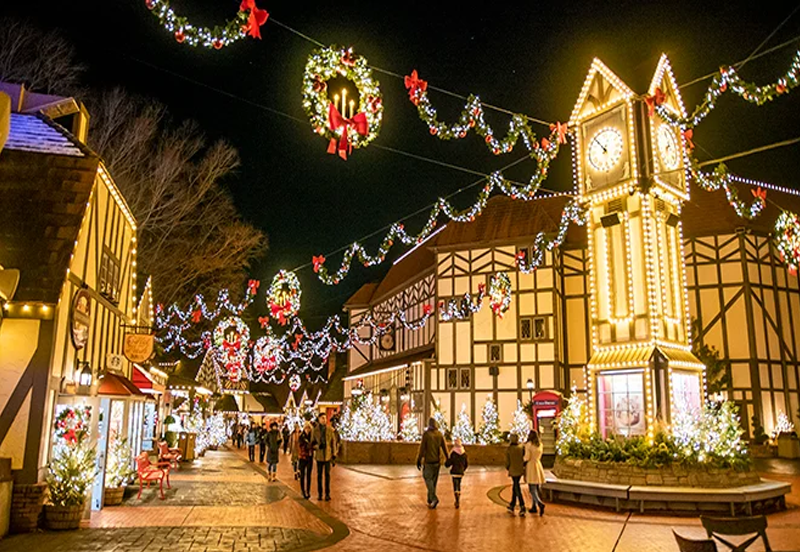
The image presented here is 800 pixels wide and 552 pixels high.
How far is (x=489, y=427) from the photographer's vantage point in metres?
28.6

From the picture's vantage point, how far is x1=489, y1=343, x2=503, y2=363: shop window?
104 ft

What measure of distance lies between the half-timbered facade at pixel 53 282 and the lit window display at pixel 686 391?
11.6 metres

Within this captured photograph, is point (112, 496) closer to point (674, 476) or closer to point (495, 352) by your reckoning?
point (674, 476)

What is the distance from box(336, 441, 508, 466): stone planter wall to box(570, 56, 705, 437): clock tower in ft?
29.4

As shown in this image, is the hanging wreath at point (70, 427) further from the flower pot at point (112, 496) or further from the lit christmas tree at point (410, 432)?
the lit christmas tree at point (410, 432)

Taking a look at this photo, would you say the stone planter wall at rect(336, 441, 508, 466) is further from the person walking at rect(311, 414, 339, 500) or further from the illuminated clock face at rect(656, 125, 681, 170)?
the illuminated clock face at rect(656, 125, 681, 170)

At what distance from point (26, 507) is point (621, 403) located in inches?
477

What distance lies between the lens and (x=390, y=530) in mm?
10516

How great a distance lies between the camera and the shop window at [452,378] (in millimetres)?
32469

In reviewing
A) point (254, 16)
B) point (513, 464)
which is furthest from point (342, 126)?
point (513, 464)

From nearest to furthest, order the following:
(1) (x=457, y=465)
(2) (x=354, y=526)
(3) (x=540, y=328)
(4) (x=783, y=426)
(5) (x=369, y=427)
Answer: (2) (x=354, y=526) → (1) (x=457, y=465) → (4) (x=783, y=426) → (5) (x=369, y=427) → (3) (x=540, y=328)

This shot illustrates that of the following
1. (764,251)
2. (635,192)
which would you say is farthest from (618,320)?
(764,251)

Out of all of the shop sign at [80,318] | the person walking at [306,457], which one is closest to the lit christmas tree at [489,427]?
the person walking at [306,457]

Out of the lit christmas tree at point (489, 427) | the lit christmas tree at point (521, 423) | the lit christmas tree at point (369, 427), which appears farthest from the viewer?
the lit christmas tree at point (369, 427)
